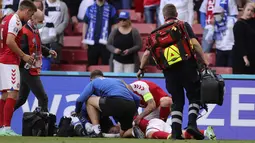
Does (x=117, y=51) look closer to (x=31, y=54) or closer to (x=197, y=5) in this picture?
(x=197, y=5)

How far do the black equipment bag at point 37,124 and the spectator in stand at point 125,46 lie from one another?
3286 millimetres

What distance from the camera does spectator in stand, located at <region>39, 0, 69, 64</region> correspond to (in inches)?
755

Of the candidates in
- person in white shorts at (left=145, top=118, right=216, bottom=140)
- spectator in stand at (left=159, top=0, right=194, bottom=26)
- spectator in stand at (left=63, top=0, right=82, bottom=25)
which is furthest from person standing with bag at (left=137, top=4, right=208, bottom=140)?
spectator in stand at (left=63, top=0, right=82, bottom=25)

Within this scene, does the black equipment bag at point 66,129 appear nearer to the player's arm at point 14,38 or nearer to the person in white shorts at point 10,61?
the person in white shorts at point 10,61

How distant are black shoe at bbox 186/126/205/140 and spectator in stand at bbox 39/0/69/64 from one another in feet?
21.0

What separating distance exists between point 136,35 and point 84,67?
5.49 ft

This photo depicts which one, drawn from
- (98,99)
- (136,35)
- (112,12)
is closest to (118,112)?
(98,99)

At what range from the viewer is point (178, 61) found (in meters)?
13.2

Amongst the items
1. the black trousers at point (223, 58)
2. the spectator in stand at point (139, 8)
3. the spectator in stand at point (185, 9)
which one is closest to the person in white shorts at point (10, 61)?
the spectator in stand at point (185, 9)

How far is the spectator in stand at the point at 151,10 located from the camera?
62.7 ft

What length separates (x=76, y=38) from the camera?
66.0 feet

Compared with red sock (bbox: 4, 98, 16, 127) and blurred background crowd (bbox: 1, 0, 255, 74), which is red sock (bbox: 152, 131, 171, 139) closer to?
red sock (bbox: 4, 98, 16, 127)

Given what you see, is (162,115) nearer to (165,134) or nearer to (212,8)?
(165,134)

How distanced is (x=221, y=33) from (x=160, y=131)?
415cm
